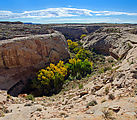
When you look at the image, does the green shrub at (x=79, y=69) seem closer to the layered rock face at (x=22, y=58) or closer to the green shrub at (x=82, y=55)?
the layered rock face at (x=22, y=58)

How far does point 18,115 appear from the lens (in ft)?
20.3

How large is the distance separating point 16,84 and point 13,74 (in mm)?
1280

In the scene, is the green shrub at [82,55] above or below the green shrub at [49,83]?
above

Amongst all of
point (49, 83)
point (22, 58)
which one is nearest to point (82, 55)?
point (49, 83)

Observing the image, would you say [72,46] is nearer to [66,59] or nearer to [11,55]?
[66,59]

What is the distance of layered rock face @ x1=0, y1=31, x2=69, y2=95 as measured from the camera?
45.0 feet

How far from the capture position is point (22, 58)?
1491 cm

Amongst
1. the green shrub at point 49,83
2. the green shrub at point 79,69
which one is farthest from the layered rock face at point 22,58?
the green shrub at point 79,69

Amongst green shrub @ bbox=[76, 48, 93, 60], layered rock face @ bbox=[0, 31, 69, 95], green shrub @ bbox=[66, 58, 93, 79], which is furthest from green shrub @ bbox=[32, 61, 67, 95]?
green shrub @ bbox=[76, 48, 93, 60]

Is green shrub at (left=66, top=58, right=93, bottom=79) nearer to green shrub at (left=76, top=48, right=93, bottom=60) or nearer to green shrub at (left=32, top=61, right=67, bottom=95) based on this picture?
green shrub at (left=32, top=61, right=67, bottom=95)

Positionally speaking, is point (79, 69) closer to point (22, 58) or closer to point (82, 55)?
point (82, 55)

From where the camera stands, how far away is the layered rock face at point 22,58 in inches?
539

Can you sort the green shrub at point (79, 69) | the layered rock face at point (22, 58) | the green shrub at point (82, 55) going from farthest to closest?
the green shrub at point (82, 55), the green shrub at point (79, 69), the layered rock face at point (22, 58)

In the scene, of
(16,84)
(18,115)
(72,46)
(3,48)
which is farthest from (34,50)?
(72,46)
